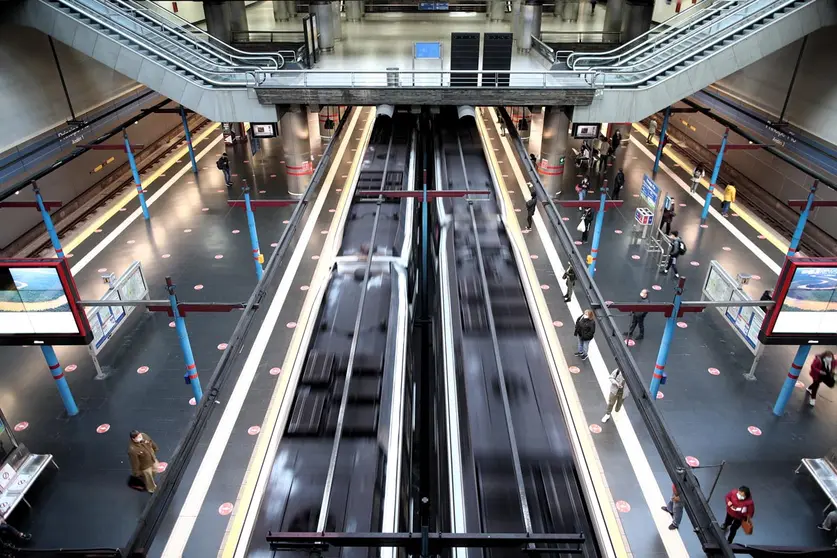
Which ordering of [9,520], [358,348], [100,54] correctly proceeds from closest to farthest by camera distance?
[9,520], [358,348], [100,54]

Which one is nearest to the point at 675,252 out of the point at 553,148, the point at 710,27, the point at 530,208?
the point at 530,208

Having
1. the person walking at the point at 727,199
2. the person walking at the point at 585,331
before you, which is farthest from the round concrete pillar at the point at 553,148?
the person walking at the point at 585,331

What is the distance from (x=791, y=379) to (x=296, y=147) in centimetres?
1395

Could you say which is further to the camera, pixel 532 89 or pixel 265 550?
pixel 532 89

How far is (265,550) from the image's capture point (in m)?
5.55

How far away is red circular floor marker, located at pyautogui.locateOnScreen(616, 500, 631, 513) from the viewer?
7402mm

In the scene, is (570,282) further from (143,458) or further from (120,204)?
(120,204)

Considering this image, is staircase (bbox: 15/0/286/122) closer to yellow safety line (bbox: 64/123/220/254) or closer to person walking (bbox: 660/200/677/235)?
yellow safety line (bbox: 64/123/220/254)

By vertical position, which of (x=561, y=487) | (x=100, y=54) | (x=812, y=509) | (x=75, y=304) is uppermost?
(x=100, y=54)

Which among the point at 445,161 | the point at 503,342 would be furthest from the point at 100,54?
the point at 503,342

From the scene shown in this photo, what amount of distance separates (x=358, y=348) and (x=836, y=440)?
7.55 m

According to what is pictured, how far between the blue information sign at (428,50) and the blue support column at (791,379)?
13.4m

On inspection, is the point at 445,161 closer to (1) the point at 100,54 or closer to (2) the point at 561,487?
(1) the point at 100,54

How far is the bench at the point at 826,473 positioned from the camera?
7.07 metres
